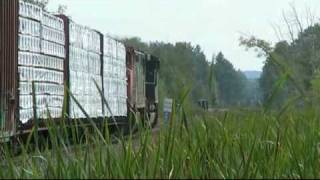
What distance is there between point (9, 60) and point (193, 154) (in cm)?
996

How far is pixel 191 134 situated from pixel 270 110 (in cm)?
45

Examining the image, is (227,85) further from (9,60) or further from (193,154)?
(9,60)

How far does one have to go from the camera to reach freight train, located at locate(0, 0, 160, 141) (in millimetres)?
12914

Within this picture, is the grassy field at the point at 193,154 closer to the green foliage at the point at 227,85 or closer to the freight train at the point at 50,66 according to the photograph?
the green foliage at the point at 227,85

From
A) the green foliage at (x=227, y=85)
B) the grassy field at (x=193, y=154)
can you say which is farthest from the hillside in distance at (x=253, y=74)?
the grassy field at (x=193, y=154)

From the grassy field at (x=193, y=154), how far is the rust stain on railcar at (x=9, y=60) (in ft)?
29.9

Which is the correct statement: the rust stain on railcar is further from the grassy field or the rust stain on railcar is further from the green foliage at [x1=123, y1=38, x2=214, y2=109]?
the grassy field

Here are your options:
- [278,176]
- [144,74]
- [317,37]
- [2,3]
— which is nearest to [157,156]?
[278,176]

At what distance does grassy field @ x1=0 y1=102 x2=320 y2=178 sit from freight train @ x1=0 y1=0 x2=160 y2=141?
15.0ft

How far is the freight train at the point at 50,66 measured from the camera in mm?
12914

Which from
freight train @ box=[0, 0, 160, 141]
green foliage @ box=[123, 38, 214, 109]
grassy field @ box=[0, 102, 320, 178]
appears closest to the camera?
grassy field @ box=[0, 102, 320, 178]

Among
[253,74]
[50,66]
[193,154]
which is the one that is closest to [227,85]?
[253,74]

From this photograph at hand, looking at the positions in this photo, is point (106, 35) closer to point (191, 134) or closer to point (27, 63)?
point (27, 63)

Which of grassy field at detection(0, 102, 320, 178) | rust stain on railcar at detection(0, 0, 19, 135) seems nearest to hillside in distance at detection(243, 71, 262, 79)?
grassy field at detection(0, 102, 320, 178)
